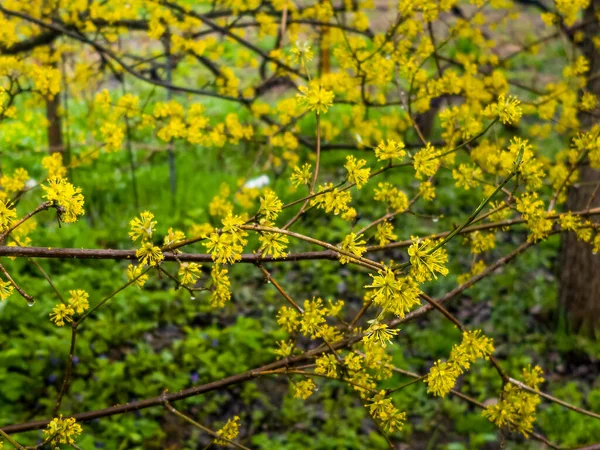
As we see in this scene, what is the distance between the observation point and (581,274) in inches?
190

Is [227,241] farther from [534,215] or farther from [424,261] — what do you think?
[534,215]

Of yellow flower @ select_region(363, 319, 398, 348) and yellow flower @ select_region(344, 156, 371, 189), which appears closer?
yellow flower @ select_region(363, 319, 398, 348)

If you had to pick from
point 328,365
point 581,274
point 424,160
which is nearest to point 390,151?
point 424,160

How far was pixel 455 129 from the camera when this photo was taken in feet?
7.66

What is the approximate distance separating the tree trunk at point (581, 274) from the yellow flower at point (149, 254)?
3.97 metres

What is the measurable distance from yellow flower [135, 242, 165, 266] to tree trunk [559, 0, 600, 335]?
3.97m

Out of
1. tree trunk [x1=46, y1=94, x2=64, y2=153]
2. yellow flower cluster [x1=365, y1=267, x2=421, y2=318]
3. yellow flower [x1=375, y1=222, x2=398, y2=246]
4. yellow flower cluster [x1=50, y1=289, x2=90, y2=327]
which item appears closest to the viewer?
yellow flower cluster [x1=365, y1=267, x2=421, y2=318]

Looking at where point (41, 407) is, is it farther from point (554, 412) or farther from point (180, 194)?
point (554, 412)

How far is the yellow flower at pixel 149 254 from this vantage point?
133cm

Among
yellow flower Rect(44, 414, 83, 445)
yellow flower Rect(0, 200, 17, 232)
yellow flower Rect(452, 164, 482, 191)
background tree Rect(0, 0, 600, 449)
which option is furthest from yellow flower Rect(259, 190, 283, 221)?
yellow flower Rect(452, 164, 482, 191)

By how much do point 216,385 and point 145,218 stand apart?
76 centimetres

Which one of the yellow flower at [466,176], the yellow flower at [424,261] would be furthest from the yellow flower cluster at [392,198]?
the yellow flower at [424,261]

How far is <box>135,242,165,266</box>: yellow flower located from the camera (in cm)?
133

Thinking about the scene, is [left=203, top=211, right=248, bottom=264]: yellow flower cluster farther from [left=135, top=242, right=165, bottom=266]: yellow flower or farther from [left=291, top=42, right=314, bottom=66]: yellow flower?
[left=291, top=42, right=314, bottom=66]: yellow flower
